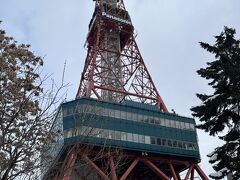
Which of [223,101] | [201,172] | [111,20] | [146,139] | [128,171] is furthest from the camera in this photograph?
[111,20]

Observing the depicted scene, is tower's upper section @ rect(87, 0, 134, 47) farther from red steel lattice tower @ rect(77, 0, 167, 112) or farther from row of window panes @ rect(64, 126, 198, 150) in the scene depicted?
row of window panes @ rect(64, 126, 198, 150)

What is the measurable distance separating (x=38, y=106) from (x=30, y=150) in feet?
3.88

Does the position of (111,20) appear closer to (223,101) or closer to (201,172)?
(201,172)

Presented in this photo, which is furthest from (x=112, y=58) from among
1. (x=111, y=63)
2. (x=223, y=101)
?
(x=223, y=101)

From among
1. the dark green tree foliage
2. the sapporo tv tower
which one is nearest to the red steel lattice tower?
the sapporo tv tower

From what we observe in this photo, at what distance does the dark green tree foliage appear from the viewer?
21203mm

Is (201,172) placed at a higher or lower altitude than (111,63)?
lower

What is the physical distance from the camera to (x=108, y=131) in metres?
45.2

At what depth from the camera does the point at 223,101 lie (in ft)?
72.2

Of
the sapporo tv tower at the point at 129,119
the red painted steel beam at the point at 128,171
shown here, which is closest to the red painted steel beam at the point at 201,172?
the sapporo tv tower at the point at 129,119

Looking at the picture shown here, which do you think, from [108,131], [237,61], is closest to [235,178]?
[237,61]

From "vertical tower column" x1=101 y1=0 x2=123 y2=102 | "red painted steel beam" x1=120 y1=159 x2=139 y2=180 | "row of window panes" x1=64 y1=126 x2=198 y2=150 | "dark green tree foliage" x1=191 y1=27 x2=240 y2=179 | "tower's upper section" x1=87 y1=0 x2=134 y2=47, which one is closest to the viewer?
"dark green tree foliage" x1=191 y1=27 x2=240 y2=179

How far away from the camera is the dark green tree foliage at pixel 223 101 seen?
21203mm

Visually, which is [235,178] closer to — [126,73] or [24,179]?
[24,179]
